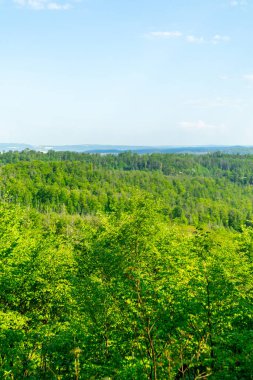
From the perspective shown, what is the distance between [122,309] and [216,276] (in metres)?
6.82

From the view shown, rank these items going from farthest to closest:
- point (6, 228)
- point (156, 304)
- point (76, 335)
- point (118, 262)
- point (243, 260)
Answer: point (6, 228) < point (243, 260) < point (118, 262) < point (76, 335) < point (156, 304)

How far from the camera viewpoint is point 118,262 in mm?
24234

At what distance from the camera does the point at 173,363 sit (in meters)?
20.5

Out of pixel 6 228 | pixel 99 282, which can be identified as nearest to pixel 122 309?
pixel 99 282

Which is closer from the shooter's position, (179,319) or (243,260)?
(179,319)

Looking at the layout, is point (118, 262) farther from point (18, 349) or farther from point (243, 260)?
point (243, 260)

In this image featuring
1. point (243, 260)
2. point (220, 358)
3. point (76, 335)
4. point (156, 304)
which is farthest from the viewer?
point (243, 260)

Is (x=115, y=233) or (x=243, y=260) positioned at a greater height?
(x=115, y=233)

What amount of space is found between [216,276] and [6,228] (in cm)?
1987

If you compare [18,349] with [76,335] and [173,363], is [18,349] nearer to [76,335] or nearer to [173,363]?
[76,335]

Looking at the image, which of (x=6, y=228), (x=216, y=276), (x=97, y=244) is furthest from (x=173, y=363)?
(x=6, y=228)

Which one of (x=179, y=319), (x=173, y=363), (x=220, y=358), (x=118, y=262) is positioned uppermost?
(x=118, y=262)

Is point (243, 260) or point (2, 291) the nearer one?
point (2, 291)

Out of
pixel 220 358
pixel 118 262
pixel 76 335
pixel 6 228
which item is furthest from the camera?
pixel 6 228
